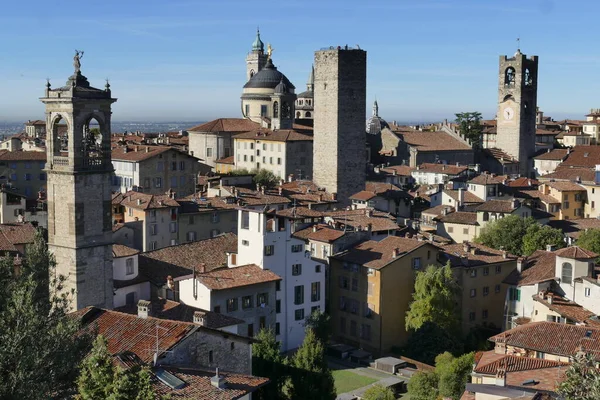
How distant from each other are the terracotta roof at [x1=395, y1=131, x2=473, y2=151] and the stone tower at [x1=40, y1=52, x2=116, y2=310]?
Result: 2338 inches

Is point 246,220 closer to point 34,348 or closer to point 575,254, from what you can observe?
point 575,254

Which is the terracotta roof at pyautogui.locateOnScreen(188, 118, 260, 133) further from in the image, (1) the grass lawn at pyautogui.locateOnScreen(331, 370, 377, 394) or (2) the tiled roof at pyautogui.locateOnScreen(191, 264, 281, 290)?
(1) the grass lawn at pyautogui.locateOnScreen(331, 370, 377, 394)

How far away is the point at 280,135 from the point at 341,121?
11165 mm

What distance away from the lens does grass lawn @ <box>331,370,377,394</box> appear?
3425cm

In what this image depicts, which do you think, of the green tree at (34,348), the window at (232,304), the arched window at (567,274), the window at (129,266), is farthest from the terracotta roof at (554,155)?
the green tree at (34,348)

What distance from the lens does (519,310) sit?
39938 mm

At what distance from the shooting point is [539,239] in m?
49.2

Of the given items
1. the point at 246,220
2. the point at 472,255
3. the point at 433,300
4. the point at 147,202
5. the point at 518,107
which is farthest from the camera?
the point at 518,107

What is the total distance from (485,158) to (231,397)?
250 feet

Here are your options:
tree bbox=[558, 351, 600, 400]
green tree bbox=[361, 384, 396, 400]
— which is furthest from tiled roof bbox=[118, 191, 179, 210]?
tree bbox=[558, 351, 600, 400]

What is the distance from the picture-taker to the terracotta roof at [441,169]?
3026 inches

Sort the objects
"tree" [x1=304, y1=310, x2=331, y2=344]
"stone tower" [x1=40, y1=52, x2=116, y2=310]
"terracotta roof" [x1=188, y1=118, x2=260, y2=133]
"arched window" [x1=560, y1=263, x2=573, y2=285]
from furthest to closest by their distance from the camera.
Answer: "terracotta roof" [x1=188, y1=118, x2=260, y2=133] → "arched window" [x1=560, y1=263, x2=573, y2=285] → "tree" [x1=304, y1=310, x2=331, y2=344] → "stone tower" [x1=40, y1=52, x2=116, y2=310]

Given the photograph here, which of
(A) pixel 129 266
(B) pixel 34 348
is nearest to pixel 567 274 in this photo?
(A) pixel 129 266

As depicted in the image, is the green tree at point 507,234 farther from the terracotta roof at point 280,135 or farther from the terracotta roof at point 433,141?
the terracotta roof at point 433,141
